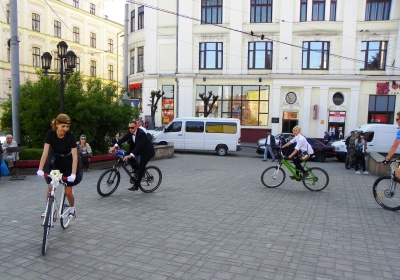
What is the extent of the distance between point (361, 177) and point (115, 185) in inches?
360

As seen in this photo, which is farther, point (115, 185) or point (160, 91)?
point (160, 91)

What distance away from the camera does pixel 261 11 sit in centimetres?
2925

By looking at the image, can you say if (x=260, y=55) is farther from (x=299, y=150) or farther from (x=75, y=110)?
(x=299, y=150)

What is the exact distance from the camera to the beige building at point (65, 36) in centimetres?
4006

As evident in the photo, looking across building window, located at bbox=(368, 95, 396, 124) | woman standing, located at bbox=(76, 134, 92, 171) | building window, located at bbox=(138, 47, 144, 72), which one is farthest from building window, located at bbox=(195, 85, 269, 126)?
woman standing, located at bbox=(76, 134, 92, 171)

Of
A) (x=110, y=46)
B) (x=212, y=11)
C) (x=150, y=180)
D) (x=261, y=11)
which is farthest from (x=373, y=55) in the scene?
(x=110, y=46)

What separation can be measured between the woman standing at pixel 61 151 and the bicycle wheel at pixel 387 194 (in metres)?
6.31

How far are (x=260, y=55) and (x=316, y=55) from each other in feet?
15.8

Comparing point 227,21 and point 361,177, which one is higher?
point 227,21

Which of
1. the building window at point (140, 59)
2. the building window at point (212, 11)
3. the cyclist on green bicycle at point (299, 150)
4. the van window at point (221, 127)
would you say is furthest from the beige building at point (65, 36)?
the cyclist on green bicycle at point (299, 150)

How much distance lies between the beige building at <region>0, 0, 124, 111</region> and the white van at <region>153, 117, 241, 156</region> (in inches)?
791

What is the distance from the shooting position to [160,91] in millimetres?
30031

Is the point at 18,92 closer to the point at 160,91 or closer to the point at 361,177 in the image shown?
the point at 361,177

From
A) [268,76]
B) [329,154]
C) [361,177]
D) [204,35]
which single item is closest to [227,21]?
[204,35]
